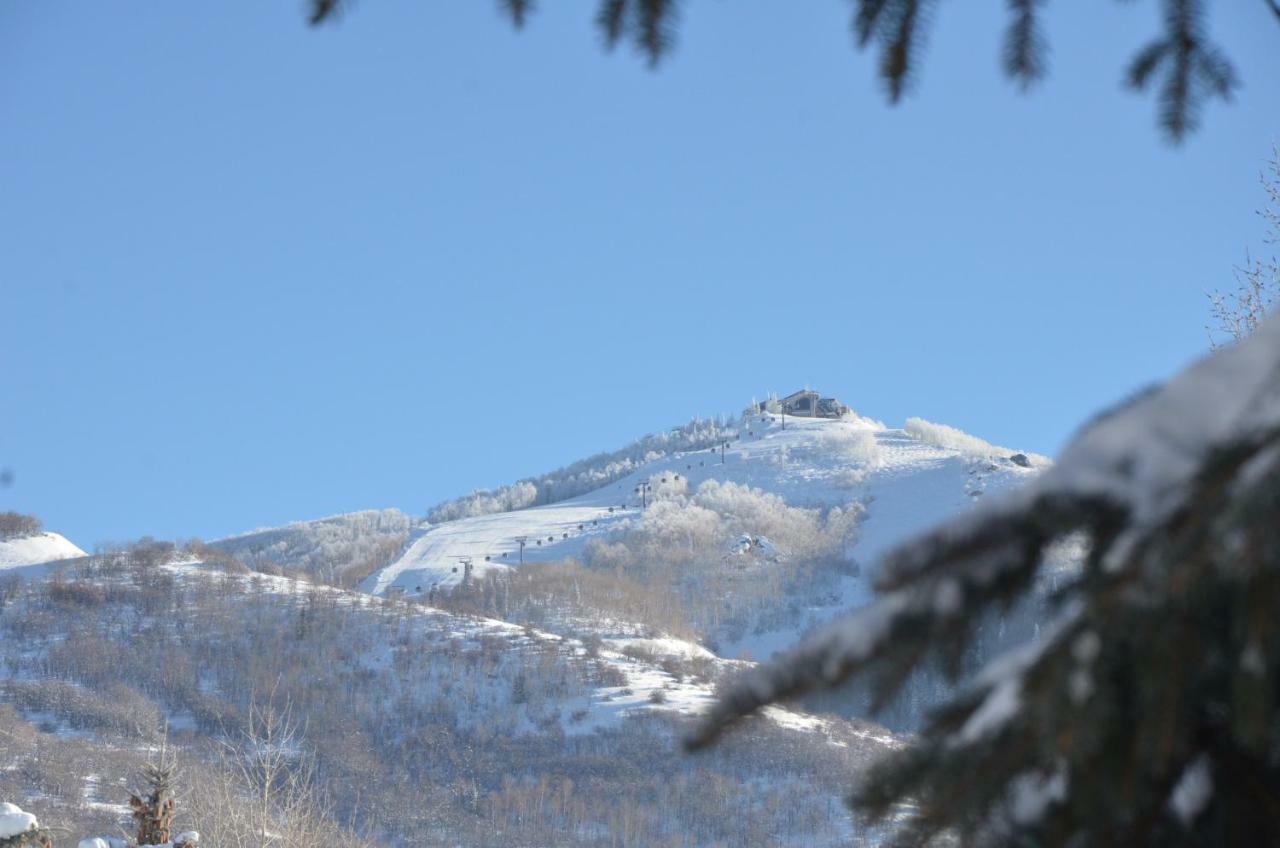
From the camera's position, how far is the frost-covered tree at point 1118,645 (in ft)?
2.88

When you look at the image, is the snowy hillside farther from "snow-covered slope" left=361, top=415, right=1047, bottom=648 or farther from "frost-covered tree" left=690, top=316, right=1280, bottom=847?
"frost-covered tree" left=690, top=316, right=1280, bottom=847

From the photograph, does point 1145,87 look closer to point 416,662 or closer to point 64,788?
point 64,788

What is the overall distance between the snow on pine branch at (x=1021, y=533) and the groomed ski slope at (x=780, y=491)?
97.6 m

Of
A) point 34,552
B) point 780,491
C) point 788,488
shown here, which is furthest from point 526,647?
point 788,488

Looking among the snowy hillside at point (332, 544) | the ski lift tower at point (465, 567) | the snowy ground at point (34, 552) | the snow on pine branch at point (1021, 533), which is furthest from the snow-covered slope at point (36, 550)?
the snow on pine branch at point (1021, 533)

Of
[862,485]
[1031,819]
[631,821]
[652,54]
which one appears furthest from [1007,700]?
[862,485]

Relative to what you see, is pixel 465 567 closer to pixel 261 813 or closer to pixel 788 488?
pixel 788 488

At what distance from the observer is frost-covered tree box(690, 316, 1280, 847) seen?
0.88m

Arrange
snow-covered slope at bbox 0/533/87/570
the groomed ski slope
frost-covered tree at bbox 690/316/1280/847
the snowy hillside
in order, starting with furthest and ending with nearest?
the snowy hillside, the groomed ski slope, snow-covered slope at bbox 0/533/87/570, frost-covered tree at bbox 690/316/1280/847

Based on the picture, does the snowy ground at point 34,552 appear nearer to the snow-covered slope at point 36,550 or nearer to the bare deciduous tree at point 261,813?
the snow-covered slope at point 36,550

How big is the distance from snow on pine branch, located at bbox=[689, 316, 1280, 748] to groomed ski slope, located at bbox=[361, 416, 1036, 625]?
97640mm

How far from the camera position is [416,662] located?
68625 mm

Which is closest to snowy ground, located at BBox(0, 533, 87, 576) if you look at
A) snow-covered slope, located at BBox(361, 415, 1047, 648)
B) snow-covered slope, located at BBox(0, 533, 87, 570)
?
snow-covered slope, located at BBox(0, 533, 87, 570)

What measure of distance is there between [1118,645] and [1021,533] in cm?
14
